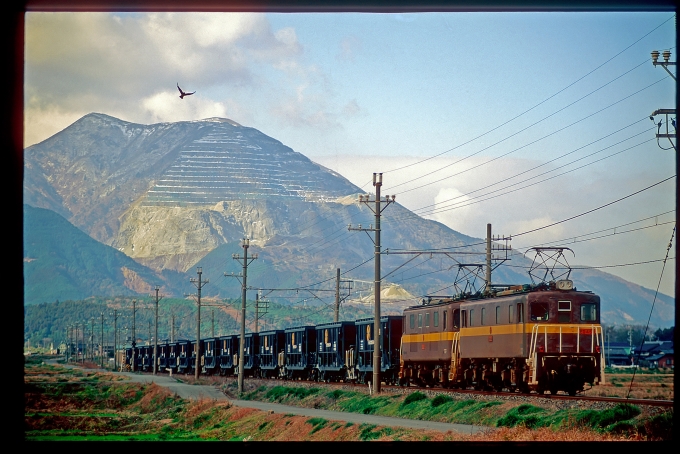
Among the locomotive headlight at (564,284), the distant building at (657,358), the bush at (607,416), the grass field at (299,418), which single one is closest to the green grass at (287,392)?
the grass field at (299,418)

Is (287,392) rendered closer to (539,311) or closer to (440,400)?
(440,400)

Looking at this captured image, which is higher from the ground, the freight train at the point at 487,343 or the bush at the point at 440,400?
the freight train at the point at 487,343

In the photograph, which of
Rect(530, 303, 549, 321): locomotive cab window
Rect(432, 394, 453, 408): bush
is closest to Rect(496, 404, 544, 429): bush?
Rect(530, 303, 549, 321): locomotive cab window

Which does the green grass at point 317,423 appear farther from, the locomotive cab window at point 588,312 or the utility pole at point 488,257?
the utility pole at point 488,257

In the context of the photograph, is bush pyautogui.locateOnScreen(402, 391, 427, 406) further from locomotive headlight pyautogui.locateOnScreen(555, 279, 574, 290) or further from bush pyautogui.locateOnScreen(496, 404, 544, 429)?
bush pyautogui.locateOnScreen(496, 404, 544, 429)

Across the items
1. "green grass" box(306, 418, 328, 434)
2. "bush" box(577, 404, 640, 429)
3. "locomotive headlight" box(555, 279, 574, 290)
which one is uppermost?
"locomotive headlight" box(555, 279, 574, 290)
